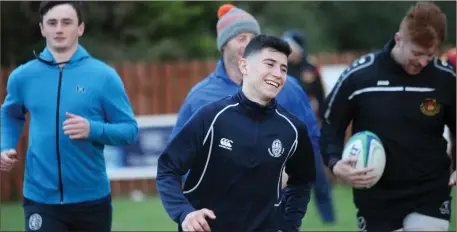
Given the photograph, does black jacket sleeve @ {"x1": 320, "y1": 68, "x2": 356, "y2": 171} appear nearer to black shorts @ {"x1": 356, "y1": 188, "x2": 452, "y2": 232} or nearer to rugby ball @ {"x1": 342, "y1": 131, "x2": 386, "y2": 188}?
rugby ball @ {"x1": 342, "y1": 131, "x2": 386, "y2": 188}

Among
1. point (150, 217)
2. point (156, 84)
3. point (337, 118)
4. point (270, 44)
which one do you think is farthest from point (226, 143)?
point (156, 84)

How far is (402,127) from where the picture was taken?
673cm

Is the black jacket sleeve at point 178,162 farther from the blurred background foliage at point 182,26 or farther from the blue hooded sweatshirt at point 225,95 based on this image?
the blurred background foliage at point 182,26

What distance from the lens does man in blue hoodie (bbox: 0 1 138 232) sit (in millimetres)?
6691

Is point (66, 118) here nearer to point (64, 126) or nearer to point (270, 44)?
point (64, 126)

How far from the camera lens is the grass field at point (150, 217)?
39.1 ft

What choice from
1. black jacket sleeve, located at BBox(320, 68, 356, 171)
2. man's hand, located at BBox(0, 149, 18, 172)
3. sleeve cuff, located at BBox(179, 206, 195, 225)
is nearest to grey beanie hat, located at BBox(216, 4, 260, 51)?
black jacket sleeve, located at BBox(320, 68, 356, 171)

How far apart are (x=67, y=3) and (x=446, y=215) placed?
10.6 feet

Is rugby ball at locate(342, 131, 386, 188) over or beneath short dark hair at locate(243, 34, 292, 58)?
beneath

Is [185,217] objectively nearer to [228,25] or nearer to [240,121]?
[240,121]

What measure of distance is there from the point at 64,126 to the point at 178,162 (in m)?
1.54

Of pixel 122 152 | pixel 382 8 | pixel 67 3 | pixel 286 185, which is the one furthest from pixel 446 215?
pixel 382 8

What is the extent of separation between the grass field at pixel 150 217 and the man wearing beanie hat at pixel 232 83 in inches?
172

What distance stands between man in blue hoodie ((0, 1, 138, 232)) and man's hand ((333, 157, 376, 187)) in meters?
1.59
